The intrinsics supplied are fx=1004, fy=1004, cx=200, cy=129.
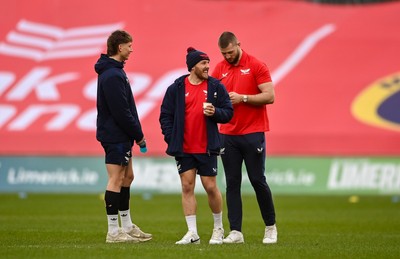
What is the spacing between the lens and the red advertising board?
26641mm

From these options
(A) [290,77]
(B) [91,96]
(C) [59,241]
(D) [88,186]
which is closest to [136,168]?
(D) [88,186]

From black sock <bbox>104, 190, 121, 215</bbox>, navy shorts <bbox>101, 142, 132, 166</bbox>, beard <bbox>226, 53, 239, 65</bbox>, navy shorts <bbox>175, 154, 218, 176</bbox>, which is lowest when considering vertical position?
black sock <bbox>104, 190, 121, 215</bbox>

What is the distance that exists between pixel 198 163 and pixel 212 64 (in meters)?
16.9

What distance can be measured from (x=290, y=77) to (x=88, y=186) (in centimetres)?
721

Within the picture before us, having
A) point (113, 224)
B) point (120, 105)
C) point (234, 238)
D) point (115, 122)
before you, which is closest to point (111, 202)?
point (113, 224)

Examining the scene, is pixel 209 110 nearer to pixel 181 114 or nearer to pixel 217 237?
pixel 181 114

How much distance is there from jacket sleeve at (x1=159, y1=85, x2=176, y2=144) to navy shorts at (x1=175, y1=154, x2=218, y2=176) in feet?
0.98

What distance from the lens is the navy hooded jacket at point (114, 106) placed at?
11.5 metres

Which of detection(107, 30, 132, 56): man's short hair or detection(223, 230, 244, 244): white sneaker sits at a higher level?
detection(107, 30, 132, 56): man's short hair

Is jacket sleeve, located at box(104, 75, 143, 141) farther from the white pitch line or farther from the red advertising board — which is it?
the white pitch line

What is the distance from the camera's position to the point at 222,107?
37.2 feet

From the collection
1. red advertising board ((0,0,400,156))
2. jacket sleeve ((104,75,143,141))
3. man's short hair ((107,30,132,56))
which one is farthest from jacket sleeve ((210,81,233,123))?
red advertising board ((0,0,400,156))

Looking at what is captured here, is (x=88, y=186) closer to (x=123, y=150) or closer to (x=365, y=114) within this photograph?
(x=365, y=114)

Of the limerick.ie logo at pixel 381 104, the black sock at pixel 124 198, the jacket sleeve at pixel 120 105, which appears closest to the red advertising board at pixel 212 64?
the limerick.ie logo at pixel 381 104
